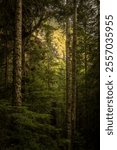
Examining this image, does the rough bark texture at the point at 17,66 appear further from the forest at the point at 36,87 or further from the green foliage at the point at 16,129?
the green foliage at the point at 16,129

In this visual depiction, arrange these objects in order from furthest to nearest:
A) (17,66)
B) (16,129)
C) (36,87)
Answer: (36,87) → (17,66) → (16,129)

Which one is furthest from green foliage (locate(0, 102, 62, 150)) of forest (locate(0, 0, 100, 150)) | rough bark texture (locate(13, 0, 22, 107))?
rough bark texture (locate(13, 0, 22, 107))

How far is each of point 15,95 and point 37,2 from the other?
4567 mm

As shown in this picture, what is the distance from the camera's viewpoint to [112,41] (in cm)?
776

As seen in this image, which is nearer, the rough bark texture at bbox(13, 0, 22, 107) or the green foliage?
the green foliage

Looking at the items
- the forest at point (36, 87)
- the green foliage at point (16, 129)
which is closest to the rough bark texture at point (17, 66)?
the forest at point (36, 87)

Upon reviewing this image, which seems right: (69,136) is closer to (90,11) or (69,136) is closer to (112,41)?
(90,11)

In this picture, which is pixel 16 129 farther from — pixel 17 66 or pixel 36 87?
pixel 36 87

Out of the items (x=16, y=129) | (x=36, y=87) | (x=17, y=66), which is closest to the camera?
(x=16, y=129)

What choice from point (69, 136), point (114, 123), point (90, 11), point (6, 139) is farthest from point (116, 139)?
point (90, 11)

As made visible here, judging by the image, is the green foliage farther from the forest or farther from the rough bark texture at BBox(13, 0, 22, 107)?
the rough bark texture at BBox(13, 0, 22, 107)

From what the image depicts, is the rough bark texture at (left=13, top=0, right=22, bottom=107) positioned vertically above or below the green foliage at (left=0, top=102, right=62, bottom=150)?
above

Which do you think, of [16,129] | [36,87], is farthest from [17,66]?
[36,87]

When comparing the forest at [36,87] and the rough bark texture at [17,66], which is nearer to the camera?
the forest at [36,87]
